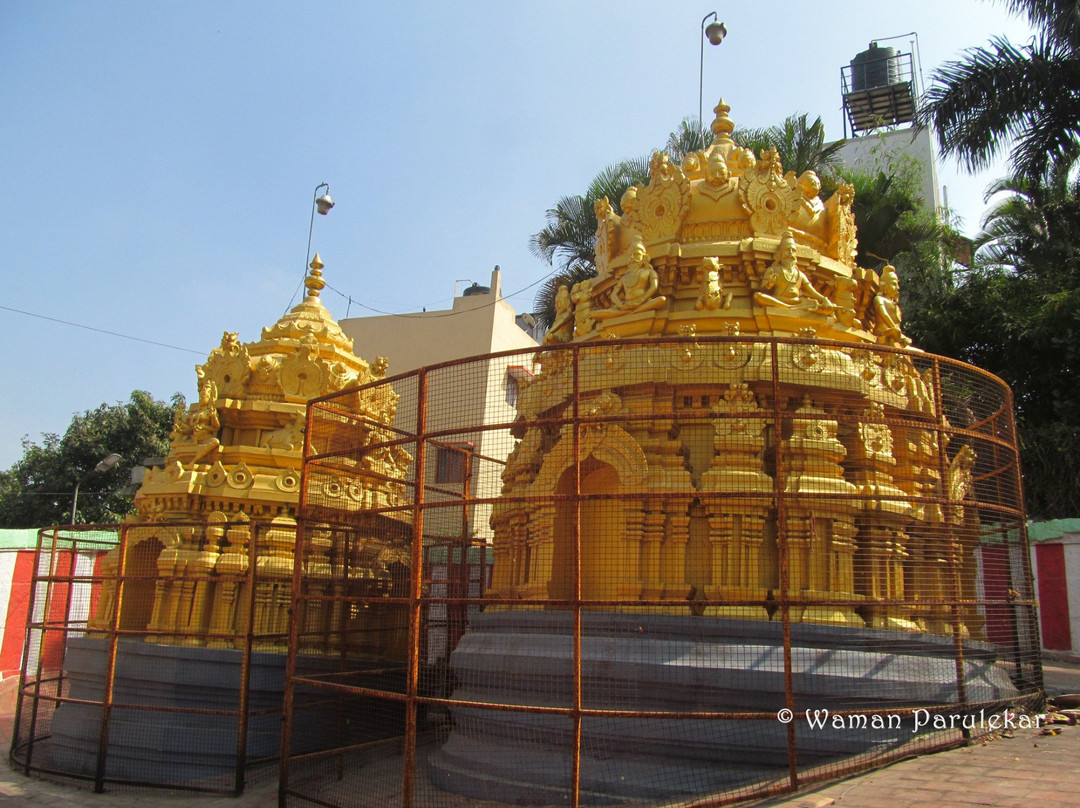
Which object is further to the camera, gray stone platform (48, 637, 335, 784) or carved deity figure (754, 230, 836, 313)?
gray stone platform (48, 637, 335, 784)

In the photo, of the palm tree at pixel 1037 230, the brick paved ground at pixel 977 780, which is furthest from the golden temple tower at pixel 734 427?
the palm tree at pixel 1037 230

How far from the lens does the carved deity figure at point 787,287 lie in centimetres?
967

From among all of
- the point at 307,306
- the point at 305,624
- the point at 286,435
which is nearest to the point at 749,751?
the point at 305,624

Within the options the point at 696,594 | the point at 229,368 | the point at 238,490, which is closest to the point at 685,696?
the point at 696,594

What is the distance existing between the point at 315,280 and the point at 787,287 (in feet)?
29.6

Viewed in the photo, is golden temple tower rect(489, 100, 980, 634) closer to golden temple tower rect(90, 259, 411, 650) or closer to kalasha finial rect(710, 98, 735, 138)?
kalasha finial rect(710, 98, 735, 138)

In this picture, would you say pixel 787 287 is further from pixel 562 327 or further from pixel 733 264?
pixel 562 327

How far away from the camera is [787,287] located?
9680 mm

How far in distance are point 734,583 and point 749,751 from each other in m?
1.67

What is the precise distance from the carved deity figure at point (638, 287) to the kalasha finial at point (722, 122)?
277 centimetres

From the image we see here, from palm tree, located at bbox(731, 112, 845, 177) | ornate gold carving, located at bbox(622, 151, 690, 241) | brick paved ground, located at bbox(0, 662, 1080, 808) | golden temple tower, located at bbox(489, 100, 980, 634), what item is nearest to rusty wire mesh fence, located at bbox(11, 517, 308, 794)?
golden temple tower, located at bbox(489, 100, 980, 634)

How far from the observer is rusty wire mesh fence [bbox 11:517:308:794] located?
10.0m

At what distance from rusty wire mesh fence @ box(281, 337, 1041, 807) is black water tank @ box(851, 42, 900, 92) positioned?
3343 cm

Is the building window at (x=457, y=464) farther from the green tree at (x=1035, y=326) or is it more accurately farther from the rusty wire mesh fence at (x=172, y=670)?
the green tree at (x=1035, y=326)
